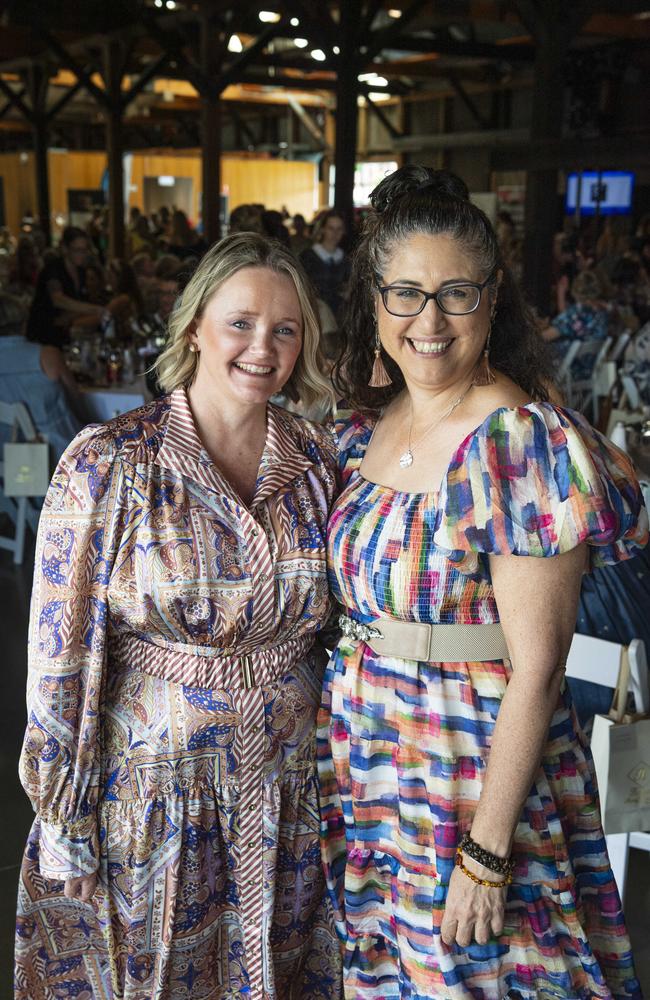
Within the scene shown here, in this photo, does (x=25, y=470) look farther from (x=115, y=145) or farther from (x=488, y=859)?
(x=115, y=145)

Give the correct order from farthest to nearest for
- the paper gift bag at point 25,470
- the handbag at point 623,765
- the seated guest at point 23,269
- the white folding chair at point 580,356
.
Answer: the seated guest at point 23,269 < the white folding chair at point 580,356 < the paper gift bag at point 25,470 < the handbag at point 623,765

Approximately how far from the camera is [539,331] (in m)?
1.75

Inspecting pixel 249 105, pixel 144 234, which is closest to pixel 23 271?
pixel 144 234

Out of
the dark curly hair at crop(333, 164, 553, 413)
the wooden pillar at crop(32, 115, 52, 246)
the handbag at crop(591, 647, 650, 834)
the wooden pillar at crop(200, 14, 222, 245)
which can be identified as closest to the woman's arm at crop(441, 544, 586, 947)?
the dark curly hair at crop(333, 164, 553, 413)

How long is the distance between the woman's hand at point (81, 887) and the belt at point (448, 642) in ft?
1.99

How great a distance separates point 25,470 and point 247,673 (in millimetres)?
3764

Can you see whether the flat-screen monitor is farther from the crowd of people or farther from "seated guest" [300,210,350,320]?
the crowd of people

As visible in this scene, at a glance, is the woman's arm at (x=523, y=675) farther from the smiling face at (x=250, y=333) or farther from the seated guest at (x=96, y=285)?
the seated guest at (x=96, y=285)

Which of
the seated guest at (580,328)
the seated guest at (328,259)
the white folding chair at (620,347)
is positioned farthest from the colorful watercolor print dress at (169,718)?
the white folding chair at (620,347)

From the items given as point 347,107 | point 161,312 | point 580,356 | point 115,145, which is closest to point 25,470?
point 161,312

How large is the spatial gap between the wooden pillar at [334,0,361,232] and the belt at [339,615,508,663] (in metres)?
8.55

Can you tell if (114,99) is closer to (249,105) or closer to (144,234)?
(144,234)

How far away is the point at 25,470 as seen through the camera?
16.9ft

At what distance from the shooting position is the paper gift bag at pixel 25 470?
5.11 metres
